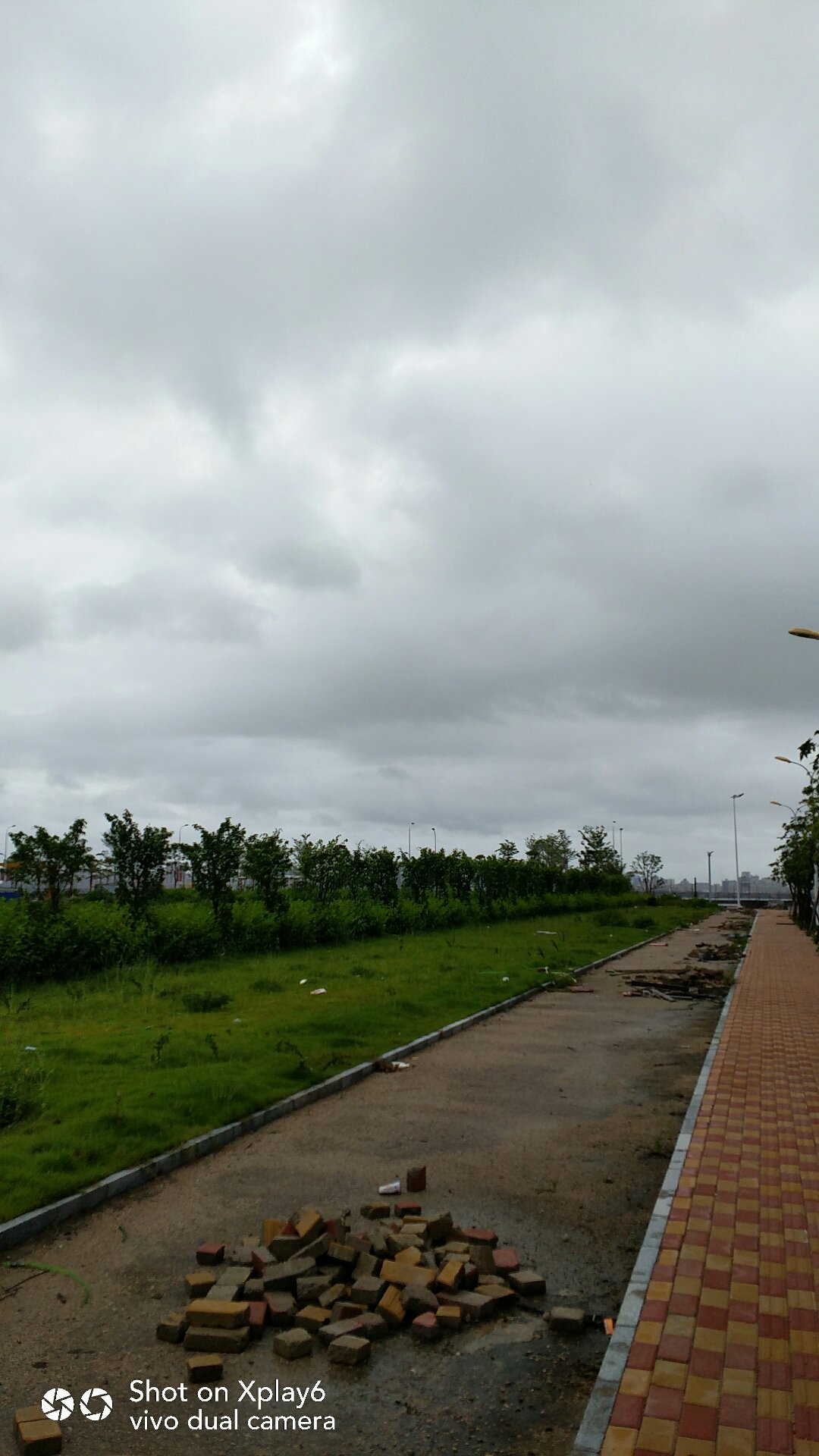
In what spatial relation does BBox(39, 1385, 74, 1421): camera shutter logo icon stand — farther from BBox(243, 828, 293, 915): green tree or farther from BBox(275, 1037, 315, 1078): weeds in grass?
BBox(243, 828, 293, 915): green tree

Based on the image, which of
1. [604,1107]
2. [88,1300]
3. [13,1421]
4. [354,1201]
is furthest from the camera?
[604,1107]

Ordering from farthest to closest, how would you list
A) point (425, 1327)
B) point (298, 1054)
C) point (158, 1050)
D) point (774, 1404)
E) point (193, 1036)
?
point (193, 1036) → point (298, 1054) → point (158, 1050) → point (425, 1327) → point (774, 1404)

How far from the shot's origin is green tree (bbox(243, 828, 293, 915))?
22.3m

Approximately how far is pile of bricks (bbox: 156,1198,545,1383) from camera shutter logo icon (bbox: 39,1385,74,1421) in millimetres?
493

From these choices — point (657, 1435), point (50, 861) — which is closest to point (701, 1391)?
point (657, 1435)

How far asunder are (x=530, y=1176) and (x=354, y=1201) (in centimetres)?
133

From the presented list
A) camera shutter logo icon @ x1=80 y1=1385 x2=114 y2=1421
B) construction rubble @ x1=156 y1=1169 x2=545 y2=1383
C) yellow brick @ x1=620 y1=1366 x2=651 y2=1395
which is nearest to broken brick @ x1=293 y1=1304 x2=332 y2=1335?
construction rubble @ x1=156 y1=1169 x2=545 y2=1383

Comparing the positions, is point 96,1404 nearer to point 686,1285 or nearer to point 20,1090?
point 686,1285

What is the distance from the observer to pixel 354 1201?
6.10m

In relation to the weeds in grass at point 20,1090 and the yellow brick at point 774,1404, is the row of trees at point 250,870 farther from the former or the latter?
the yellow brick at point 774,1404

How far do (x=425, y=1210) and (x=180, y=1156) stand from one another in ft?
6.85

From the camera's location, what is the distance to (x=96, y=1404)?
3.78 metres

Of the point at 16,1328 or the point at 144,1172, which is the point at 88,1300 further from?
the point at 144,1172

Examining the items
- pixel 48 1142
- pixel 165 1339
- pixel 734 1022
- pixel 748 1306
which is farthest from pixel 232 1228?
pixel 734 1022
